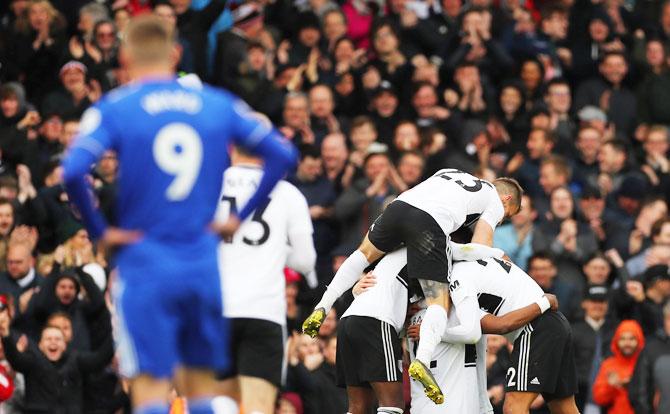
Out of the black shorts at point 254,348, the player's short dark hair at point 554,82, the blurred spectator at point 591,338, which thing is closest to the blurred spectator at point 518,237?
the blurred spectator at point 591,338

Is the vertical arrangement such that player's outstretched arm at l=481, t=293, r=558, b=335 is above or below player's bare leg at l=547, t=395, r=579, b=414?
above

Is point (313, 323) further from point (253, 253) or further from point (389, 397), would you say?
point (389, 397)

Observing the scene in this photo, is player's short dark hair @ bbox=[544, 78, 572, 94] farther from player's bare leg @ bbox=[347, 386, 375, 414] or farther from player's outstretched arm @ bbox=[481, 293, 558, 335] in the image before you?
player's bare leg @ bbox=[347, 386, 375, 414]

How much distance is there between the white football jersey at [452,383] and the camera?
475 inches

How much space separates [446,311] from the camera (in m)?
11.8

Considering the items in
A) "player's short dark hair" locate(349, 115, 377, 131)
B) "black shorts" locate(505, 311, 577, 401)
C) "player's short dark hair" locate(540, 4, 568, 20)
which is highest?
"player's short dark hair" locate(540, 4, 568, 20)

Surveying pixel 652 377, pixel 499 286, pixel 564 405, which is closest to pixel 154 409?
pixel 499 286

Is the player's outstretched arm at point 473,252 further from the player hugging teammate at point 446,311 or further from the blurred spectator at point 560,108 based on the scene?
the blurred spectator at point 560,108

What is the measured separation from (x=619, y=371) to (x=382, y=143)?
186 inches

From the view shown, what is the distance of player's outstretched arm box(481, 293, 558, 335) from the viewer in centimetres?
1220

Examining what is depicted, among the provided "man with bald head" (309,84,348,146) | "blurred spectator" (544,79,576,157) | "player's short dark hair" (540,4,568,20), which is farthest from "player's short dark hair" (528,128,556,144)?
"player's short dark hair" (540,4,568,20)

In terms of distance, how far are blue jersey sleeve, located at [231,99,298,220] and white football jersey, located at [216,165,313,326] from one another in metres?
2.58

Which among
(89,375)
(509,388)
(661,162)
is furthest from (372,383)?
(661,162)

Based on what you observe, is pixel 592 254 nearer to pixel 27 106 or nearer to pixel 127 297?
pixel 27 106
